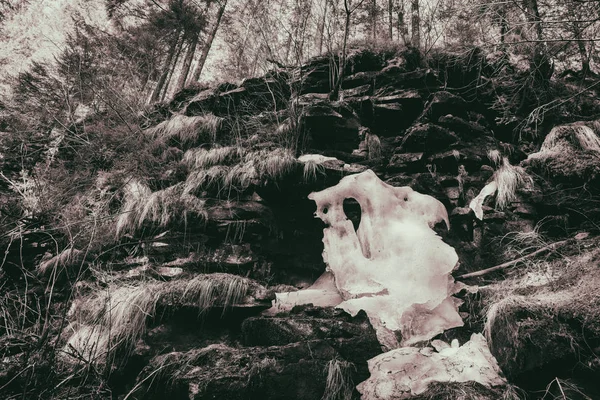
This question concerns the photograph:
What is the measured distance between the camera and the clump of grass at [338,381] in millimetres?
2238

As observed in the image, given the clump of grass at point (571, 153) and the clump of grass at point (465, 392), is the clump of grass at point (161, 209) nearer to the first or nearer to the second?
the clump of grass at point (465, 392)

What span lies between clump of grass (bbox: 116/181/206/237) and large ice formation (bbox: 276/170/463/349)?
1.31 metres

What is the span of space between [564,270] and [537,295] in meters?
0.39

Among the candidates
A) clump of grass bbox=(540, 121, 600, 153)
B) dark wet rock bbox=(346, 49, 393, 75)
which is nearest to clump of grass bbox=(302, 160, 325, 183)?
dark wet rock bbox=(346, 49, 393, 75)

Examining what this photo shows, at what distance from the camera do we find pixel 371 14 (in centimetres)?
775

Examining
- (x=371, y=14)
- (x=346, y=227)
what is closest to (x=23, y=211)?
(x=346, y=227)

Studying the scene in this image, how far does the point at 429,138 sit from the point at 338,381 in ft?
9.39

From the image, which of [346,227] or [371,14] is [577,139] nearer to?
[346,227]

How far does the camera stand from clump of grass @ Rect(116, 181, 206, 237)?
3.82 meters

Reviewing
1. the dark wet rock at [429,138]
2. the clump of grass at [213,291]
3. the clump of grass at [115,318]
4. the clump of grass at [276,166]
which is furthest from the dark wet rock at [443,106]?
the clump of grass at [115,318]

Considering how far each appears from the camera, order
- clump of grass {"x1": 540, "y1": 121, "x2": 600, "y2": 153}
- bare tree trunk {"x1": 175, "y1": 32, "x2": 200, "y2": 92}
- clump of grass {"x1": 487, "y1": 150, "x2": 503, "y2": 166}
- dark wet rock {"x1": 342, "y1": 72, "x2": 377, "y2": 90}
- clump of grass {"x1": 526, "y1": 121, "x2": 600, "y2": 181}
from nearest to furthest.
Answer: clump of grass {"x1": 526, "y1": 121, "x2": 600, "y2": 181}
clump of grass {"x1": 540, "y1": 121, "x2": 600, "y2": 153}
clump of grass {"x1": 487, "y1": 150, "x2": 503, "y2": 166}
dark wet rock {"x1": 342, "y1": 72, "x2": 377, "y2": 90}
bare tree trunk {"x1": 175, "y1": 32, "x2": 200, "y2": 92}

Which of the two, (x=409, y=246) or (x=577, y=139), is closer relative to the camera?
(x=409, y=246)

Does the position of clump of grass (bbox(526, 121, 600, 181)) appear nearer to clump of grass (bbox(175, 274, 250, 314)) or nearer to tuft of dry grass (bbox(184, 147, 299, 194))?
tuft of dry grass (bbox(184, 147, 299, 194))

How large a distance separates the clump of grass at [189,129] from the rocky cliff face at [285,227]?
0.02m
